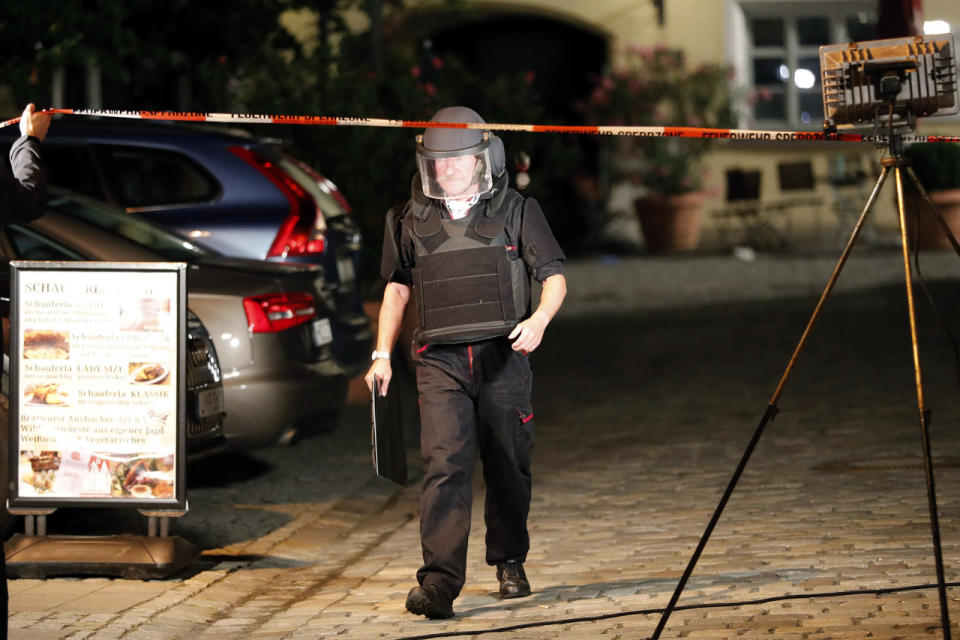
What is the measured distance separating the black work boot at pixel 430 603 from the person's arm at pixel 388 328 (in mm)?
724

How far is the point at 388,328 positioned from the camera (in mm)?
6012

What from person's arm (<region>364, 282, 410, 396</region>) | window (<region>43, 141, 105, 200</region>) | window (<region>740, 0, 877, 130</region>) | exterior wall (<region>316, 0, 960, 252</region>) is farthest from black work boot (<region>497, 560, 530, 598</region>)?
window (<region>740, 0, 877, 130</region>)

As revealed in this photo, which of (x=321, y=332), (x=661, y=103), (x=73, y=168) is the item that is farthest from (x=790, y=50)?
(x=321, y=332)

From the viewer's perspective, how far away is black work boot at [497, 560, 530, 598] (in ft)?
19.8

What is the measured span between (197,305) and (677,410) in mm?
4058

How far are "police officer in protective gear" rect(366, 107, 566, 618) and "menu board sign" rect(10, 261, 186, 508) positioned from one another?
1.18 m

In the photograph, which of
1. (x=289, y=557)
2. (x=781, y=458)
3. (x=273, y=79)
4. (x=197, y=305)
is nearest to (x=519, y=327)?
(x=289, y=557)

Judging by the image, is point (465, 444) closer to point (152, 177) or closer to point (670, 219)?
point (152, 177)

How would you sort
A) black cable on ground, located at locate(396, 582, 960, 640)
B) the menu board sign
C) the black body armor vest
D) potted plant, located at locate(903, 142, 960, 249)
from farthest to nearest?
potted plant, located at locate(903, 142, 960, 249)
the menu board sign
the black body armor vest
black cable on ground, located at locate(396, 582, 960, 640)

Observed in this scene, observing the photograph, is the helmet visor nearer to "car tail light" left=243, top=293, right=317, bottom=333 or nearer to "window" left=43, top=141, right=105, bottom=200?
"car tail light" left=243, top=293, right=317, bottom=333

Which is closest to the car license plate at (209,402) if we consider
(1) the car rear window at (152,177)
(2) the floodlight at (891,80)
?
(1) the car rear window at (152,177)

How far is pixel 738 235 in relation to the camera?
914 inches

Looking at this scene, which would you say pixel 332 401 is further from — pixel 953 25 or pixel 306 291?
pixel 953 25

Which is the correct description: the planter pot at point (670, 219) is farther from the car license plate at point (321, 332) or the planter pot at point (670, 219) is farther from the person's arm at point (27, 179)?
the person's arm at point (27, 179)
